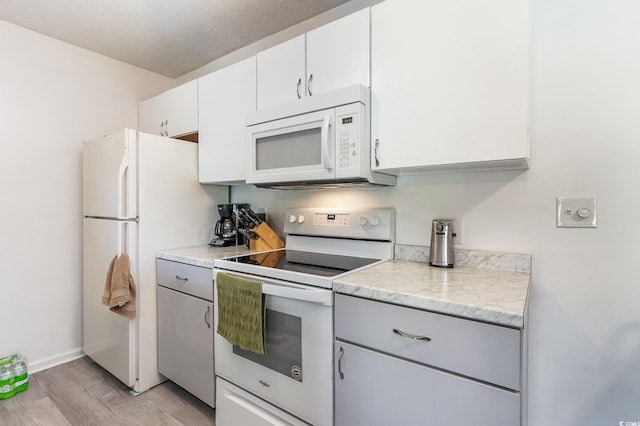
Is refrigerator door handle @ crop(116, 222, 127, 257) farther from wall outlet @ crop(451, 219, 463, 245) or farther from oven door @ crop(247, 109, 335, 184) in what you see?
wall outlet @ crop(451, 219, 463, 245)

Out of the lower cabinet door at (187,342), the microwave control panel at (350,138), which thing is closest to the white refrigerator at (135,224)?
the lower cabinet door at (187,342)

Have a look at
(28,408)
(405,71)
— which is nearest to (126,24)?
(405,71)

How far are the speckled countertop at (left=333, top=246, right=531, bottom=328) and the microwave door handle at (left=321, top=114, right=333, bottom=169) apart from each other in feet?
1.75

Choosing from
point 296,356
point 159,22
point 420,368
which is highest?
point 159,22

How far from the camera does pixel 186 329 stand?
1850 millimetres

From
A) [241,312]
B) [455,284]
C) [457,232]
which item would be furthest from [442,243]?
[241,312]

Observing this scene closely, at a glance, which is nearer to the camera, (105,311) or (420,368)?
(420,368)

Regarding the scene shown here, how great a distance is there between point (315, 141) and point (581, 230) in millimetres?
1196

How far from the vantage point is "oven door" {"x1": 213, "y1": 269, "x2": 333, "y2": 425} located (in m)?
1.24

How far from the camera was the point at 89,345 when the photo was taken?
2.32 m

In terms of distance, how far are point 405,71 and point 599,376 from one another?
1448 millimetres

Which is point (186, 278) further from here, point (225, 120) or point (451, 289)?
point (451, 289)

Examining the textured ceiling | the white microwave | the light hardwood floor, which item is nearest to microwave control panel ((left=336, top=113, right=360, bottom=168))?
the white microwave

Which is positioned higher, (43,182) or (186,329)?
(43,182)
